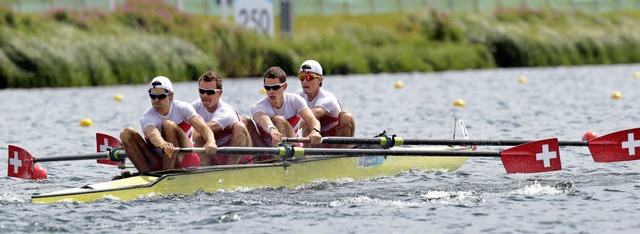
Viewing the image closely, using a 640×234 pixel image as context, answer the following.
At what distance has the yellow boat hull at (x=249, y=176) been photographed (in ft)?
39.6

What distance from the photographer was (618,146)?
14.4m

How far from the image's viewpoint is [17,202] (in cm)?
1225

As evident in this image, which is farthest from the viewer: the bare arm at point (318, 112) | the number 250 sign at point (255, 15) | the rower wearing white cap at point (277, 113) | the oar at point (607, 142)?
the number 250 sign at point (255, 15)

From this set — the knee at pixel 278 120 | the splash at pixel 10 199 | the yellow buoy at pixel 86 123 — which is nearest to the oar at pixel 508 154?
the knee at pixel 278 120

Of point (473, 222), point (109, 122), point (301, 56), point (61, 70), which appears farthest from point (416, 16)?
point (473, 222)

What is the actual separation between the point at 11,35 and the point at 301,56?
1011 cm

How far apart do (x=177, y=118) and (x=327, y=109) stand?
7.97ft

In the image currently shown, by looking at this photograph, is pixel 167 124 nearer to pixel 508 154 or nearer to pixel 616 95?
pixel 508 154

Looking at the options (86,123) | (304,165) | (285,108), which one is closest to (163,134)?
(304,165)

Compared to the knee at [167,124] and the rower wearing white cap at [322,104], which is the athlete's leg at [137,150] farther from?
the rower wearing white cap at [322,104]

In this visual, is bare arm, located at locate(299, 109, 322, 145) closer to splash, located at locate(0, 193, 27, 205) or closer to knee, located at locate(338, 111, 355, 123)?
knee, located at locate(338, 111, 355, 123)

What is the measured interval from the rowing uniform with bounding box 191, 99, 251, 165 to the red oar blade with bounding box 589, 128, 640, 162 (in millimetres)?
4323

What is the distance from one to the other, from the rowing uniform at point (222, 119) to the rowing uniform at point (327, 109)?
149 centimetres

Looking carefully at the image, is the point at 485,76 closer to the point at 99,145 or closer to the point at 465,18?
the point at 465,18
